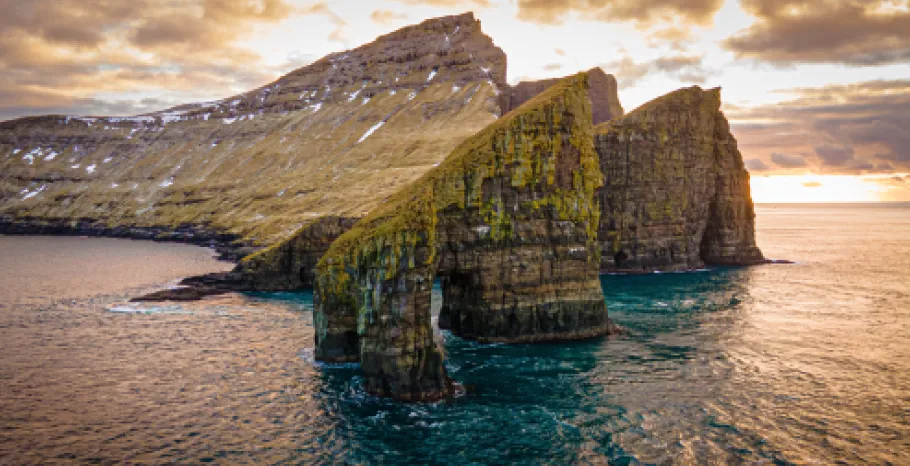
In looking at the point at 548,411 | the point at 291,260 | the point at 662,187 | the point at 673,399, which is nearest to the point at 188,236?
the point at 291,260

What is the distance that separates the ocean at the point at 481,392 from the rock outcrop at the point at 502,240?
2.92 meters

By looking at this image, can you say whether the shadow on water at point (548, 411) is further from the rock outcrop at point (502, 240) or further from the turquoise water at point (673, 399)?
the rock outcrop at point (502, 240)

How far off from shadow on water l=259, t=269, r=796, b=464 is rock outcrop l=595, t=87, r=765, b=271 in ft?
169

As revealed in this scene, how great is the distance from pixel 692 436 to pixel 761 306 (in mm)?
46971

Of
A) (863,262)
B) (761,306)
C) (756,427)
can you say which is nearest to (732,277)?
(761,306)

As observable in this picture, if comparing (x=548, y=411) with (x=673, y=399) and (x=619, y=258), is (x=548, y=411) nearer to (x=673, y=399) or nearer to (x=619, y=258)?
(x=673, y=399)

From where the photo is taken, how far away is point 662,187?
108 m

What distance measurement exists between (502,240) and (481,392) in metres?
15.9

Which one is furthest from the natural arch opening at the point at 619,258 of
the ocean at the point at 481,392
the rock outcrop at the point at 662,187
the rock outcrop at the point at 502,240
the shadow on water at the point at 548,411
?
the shadow on water at the point at 548,411

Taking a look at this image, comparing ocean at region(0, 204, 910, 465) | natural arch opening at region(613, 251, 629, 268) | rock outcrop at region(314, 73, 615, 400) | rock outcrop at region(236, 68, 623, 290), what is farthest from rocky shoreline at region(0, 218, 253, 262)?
rock outcrop at region(314, 73, 615, 400)

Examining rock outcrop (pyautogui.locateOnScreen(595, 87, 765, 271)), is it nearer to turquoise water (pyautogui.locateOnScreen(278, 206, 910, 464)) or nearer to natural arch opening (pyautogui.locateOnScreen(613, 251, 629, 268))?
natural arch opening (pyautogui.locateOnScreen(613, 251, 629, 268))

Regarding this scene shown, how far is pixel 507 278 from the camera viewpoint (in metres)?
52.6

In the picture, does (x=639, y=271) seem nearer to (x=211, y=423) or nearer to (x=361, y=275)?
A: (x=361, y=275)

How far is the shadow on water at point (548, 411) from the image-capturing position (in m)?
32.0
